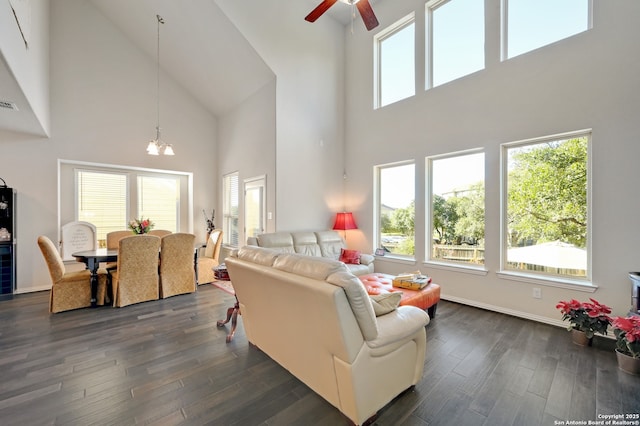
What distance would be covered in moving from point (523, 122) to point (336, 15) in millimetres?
4315

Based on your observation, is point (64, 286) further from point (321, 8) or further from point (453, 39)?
point (453, 39)

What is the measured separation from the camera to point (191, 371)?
229 centimetres

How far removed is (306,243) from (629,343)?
3927 millimetres

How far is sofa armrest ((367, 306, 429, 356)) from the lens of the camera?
1664mm

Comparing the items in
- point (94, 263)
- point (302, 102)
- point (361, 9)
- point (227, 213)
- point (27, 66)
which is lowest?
point (94, 263)

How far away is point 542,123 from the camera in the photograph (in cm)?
341

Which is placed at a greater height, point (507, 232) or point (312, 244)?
point (507, 232)

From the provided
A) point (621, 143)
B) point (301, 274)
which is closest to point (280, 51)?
point (301, 274)

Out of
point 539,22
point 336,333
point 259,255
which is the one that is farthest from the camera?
point 539,22

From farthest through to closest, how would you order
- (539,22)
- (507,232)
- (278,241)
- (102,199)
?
(102,199) < (278,241) < (507,232) < (539,22)

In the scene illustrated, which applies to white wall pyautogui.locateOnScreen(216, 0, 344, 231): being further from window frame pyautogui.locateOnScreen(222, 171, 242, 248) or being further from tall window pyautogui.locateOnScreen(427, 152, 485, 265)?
tall window pyautogui.locateOnScreen(427, 152, 485, 265)

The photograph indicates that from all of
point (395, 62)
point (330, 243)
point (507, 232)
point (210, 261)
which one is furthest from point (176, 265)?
point (395, 62)

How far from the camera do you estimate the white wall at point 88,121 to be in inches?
182

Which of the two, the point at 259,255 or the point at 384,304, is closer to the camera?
the point at 384,304
